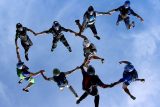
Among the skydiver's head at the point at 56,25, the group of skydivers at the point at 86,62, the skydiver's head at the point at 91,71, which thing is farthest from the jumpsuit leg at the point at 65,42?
the skydiver's head at the point at 91,71

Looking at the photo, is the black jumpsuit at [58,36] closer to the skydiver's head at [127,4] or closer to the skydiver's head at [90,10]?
the skydiver's head at [90,10]

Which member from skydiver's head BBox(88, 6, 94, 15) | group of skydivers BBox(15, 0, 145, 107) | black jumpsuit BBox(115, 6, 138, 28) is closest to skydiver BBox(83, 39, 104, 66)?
group of skydivers BBox(15, 0, 145, 107)

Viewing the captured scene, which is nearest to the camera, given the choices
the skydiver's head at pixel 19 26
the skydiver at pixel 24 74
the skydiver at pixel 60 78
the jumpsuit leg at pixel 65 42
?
the skydiver at pixel 60 78

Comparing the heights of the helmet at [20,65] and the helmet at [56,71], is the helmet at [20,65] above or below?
above

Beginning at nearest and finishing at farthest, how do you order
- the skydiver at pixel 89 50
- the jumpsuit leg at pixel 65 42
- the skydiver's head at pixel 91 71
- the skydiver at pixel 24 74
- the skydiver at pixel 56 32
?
the skydiver's head at pixel 91 71 → the skydiver at pixel 24 74 → the skydiver at pixel 89 50 → the skydiver at pixel 56 32 → the jumpsuit leg at pixel 65 42

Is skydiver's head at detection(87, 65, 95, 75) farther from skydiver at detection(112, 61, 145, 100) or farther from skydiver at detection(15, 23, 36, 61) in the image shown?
skydiver at detection(15, 23, 36, 61)

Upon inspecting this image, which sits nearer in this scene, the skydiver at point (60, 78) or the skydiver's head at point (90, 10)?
the skydiver at point (60, 78)

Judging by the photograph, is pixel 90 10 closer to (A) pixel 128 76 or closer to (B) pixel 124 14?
(B) pixel 124 14

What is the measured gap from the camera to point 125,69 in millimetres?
39000

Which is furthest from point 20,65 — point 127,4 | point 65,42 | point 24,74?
point 127,4

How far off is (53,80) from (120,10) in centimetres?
904

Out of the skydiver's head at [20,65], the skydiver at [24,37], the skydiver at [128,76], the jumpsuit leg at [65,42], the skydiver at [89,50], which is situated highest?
the skydiver at [24,37]

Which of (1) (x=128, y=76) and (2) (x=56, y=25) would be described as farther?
(2) (x=56, y=25)

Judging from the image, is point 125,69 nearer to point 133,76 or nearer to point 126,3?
point 133,76
